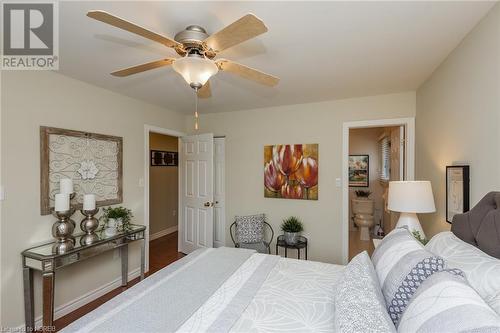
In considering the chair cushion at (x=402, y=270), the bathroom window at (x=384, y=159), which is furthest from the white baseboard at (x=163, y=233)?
the bathroom window at (x=384, y=159)

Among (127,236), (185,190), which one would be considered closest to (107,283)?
(127,236)

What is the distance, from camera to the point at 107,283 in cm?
284

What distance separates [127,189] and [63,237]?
3.13 feet

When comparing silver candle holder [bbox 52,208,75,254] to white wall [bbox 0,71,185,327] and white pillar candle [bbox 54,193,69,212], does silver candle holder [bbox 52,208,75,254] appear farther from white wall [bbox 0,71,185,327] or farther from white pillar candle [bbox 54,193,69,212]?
white wall [bbox 0,71,185,327]

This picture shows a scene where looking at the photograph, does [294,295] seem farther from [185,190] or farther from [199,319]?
[185,190]

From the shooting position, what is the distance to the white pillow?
917mm

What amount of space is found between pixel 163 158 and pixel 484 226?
503 cm

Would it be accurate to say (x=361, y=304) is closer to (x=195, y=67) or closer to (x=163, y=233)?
(x=195, y=67)

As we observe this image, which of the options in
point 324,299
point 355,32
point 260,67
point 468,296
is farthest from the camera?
point 260,67

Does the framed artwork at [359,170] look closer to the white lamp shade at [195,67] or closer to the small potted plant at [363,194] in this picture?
the small potted plant at [363,194]

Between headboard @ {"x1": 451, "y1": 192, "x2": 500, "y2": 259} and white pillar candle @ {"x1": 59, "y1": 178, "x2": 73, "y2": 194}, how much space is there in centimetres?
307

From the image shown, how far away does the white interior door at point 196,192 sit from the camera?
3.70 metres

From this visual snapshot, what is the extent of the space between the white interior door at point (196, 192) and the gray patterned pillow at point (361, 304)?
268cm

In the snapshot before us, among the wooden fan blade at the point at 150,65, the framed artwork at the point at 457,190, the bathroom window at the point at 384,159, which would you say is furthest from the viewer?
the bathroom window at the point at 384,159
